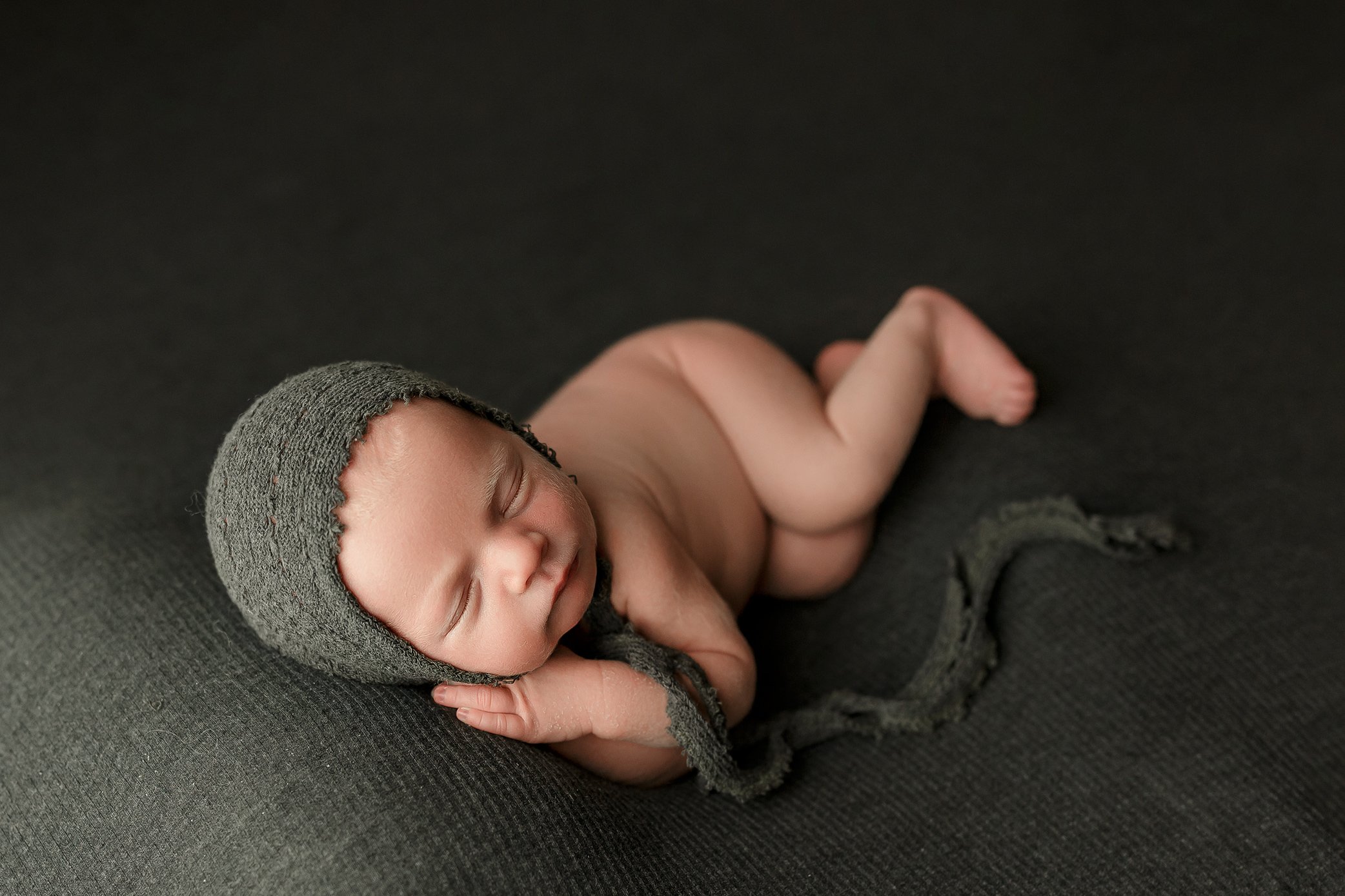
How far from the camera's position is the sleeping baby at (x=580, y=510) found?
37.3 inches

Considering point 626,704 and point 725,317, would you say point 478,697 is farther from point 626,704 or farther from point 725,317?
point 725,317

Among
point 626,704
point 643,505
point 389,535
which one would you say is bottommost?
point 626,704

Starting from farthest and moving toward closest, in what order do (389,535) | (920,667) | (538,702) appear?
1. (920,667)
2. (538,702)
3. (389,535)

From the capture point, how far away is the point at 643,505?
1.21 meters

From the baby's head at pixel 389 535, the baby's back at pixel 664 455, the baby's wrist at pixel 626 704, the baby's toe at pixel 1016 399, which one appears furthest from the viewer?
the baby's toe at pixel 1016 399

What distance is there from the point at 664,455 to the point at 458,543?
0.40 m

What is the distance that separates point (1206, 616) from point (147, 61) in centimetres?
226

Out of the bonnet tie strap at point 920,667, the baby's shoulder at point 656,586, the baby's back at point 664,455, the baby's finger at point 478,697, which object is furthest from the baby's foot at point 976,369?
the baby's finger at point 478,697

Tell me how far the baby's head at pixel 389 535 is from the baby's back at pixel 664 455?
22 cm

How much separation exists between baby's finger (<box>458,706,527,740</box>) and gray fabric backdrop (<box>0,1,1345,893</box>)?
2 cm

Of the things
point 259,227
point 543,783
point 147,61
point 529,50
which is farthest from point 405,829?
point 147,61

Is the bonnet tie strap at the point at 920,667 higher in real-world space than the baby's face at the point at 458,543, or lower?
lower

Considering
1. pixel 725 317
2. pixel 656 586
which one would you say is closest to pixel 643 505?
pixel 656 586

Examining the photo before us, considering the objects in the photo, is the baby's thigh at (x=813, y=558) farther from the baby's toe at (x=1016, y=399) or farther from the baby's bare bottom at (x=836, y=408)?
the baby's toe at (x=1016, y=399)
